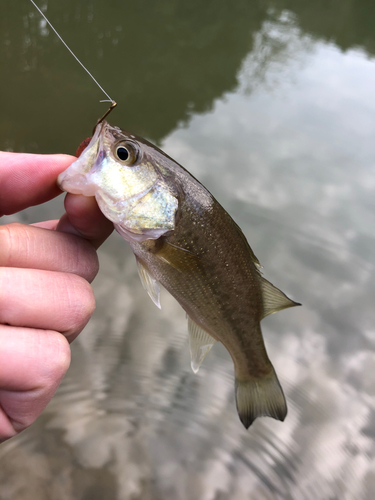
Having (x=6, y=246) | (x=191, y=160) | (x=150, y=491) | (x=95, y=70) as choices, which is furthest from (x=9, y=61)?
(x=150, y=491)

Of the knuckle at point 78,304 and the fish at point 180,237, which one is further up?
the fish at point 180,237

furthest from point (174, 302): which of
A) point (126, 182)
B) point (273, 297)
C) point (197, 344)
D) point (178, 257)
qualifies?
point (126, 182)

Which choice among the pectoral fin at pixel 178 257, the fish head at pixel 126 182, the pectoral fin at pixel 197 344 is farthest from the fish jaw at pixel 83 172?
the pectoral fin at pixel 197 344

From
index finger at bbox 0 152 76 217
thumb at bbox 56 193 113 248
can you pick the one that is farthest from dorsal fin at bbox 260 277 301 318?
index finger at bbox 0 152 76 217

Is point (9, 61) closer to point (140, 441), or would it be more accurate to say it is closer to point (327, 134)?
point (327, 134)

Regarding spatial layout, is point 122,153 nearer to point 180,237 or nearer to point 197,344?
point 180,237

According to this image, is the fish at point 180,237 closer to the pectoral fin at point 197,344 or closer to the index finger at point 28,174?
the pectoral fin at point 197,344
